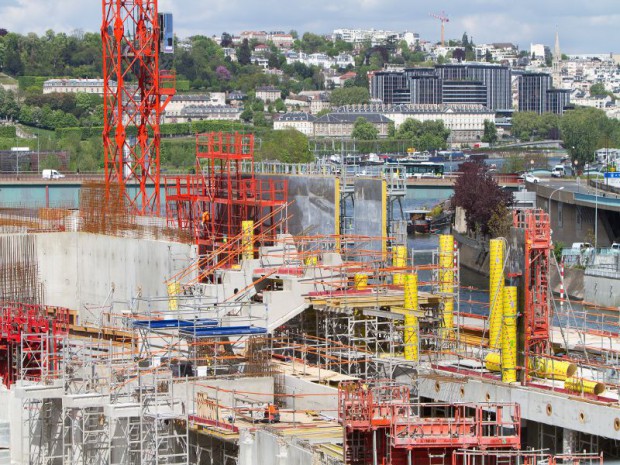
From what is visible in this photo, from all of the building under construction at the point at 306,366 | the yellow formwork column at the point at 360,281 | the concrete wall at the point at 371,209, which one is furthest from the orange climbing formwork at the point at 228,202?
the yellow formwork column at the point at 360,281

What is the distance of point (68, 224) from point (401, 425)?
28.4 metres

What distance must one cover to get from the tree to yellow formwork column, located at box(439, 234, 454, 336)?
4953 cm

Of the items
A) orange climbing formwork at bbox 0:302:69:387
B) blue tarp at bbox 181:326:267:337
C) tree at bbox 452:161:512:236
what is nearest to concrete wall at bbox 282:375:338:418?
blue tarp at bbox 181:326:267:337

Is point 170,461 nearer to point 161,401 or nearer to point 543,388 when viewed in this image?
point 161,401

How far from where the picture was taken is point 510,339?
33094mm

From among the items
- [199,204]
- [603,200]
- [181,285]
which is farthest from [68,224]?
[603,200]

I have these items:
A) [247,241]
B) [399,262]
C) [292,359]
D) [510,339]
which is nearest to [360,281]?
[399,262]

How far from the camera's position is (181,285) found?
41719 millimetres

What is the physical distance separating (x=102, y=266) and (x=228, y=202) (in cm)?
407

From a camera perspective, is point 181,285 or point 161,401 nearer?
point 161,401

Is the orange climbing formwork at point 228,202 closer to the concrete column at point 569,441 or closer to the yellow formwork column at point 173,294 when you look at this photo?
the yellow formwork column at point 173,294

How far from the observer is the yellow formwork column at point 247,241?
4322 cm

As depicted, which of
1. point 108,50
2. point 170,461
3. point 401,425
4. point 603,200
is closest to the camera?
point 401,425

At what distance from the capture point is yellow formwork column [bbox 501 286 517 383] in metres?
33.0
